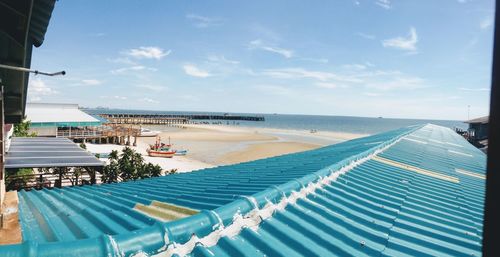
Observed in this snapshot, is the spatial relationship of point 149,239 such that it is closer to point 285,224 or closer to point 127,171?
point 285,224

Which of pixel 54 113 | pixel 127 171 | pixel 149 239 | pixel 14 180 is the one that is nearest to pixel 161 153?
pixel 54 113

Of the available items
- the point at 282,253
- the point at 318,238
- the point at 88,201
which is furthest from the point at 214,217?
the point at 88,201

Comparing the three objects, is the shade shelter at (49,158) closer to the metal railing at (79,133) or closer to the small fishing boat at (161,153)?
the small fishing boat at (161,153)

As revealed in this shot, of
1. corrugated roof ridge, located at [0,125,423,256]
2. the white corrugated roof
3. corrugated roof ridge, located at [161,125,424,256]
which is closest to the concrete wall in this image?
the white corrugated roof

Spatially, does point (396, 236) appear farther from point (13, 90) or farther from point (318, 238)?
point (13, 90)

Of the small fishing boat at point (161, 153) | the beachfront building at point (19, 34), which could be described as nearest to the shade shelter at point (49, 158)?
the beachfront building at point (19, 34)

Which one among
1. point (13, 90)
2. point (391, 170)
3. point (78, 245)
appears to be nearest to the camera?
point (78, 245)
